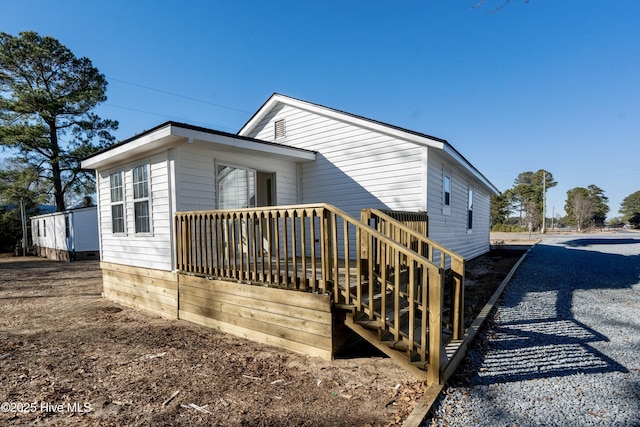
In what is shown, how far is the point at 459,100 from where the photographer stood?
45.1 feet

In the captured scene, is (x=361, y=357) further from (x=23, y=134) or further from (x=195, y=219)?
(x=23, y=134)

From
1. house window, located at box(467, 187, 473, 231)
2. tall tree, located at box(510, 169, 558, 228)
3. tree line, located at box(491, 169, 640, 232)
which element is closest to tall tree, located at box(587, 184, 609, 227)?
tree line, located at box(491, 169, 640, 232)

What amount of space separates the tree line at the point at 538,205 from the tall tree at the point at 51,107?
44061 millimetres

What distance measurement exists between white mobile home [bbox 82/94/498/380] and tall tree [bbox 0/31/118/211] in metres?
13.7

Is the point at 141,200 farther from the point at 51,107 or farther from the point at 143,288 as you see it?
the point at 51,107

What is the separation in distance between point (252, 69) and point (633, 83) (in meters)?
16.3

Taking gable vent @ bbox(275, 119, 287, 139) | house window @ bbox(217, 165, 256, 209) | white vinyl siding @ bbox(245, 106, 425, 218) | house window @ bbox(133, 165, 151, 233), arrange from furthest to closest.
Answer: gable vent @ bbox(275, 119, 287, 139)
white vinyl siding @ bbox(245, 106, 425, 218)
house window @ bbox(217, 165, 256, 209)
house window @ bbox(133, 165, 151, 233)

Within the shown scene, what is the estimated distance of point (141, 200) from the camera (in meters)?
6.09

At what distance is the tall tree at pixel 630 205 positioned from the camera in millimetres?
59125

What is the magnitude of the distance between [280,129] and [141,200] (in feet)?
13.8

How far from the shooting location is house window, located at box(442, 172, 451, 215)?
7.86 meters

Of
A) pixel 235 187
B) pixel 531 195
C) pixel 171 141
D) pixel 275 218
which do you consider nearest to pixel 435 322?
pixel 275 218

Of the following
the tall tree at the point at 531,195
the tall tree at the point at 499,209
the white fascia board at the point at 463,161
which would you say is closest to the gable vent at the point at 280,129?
the white fascia board at the point at 463,161

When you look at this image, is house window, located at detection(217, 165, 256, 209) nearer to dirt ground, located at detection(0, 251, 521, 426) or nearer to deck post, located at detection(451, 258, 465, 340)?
dirt ground, located at detection(0, 251, 521, 426)
